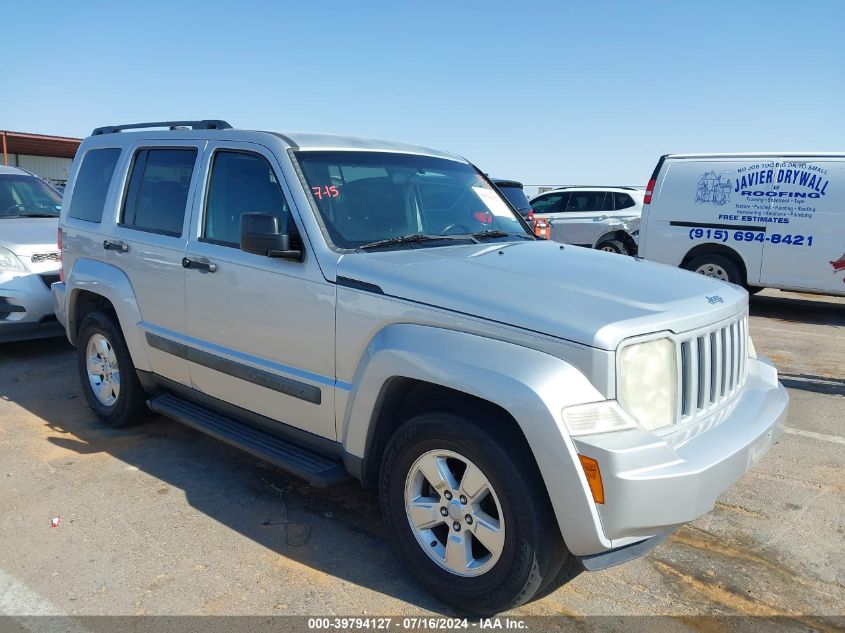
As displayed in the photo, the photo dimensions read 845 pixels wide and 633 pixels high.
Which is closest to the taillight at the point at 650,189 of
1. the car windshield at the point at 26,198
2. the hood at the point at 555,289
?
the hood at the point at 555,289

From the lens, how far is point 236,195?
388 cm

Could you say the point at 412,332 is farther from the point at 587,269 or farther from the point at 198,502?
the point at 198,502

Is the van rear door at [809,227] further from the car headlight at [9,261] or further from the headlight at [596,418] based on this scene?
the car headlight at [9,261]

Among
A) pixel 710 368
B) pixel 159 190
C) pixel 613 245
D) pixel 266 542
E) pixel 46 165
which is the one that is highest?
pixel 46 165

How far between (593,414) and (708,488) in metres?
0.53

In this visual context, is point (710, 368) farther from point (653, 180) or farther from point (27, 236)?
point (653, 180)

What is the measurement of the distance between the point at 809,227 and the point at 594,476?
8119 millimetres

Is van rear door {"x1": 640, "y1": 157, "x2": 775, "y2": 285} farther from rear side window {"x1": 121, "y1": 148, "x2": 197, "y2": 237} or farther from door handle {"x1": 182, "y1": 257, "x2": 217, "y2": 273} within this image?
door handle {"x1": 182, "y1": 257, "x2": 217, "y2": 273}

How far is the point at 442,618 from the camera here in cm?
280

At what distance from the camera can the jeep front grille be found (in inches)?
106

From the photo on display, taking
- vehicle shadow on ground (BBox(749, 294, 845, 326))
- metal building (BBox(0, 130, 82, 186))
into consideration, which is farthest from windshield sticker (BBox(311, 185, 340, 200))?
metal building (BBox(0, 130, 82, 186))

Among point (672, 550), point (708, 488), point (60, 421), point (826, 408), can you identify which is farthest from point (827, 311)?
point (60, 421)

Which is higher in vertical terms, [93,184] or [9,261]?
[93,184]

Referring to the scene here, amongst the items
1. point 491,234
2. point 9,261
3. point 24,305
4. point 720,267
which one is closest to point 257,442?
point 491,234
